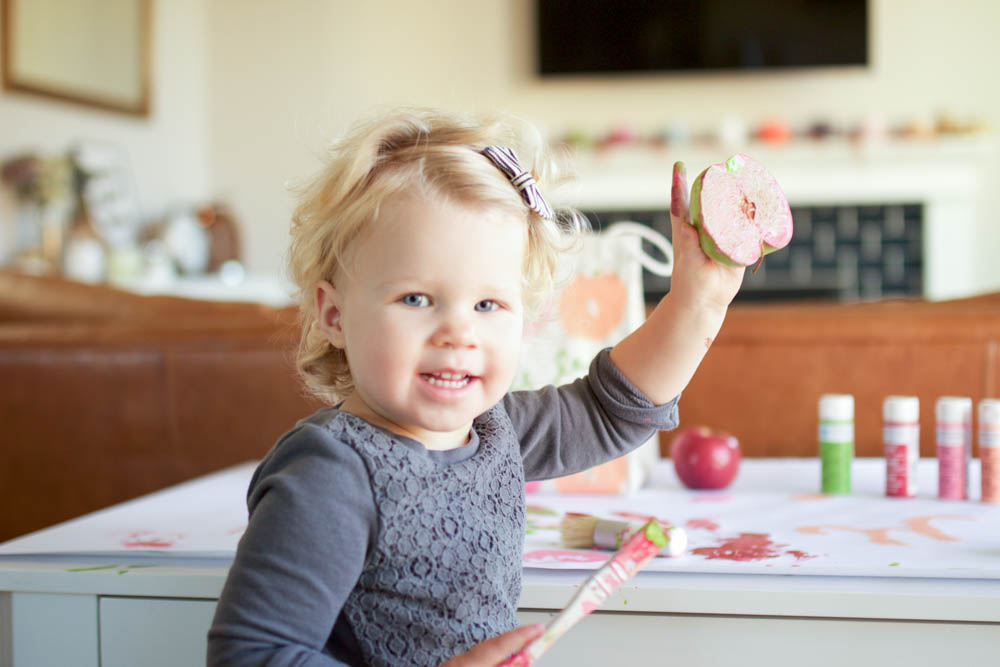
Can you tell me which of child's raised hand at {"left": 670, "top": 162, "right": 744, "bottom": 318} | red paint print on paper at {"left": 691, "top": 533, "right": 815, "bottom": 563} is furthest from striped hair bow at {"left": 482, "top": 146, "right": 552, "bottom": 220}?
red paint print on paper at {"left": 691, "top": 533, "right": 815, "bottom": 563}

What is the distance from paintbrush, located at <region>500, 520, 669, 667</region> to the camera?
62cm

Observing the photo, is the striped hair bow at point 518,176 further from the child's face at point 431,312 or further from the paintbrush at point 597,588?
the paintbrush at point 597,588

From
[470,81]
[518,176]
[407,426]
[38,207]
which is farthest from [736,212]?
[470,81]

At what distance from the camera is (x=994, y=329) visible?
140 cm

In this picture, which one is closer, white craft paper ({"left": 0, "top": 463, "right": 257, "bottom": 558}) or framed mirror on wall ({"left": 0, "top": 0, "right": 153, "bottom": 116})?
white craft paper ({"left": 0, "top": 463, "right": 257, "bottom": 558})

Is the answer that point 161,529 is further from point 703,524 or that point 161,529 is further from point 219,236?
point 219,236

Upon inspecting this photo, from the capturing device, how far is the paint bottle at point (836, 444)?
117 centimetres

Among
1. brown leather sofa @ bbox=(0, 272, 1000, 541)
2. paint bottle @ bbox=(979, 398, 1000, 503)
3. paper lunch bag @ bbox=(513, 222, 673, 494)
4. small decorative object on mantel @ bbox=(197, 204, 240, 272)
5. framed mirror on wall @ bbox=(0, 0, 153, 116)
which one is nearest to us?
paint bottle @ bbox=(979, 398, 1000, 503)

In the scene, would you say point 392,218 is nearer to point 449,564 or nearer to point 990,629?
point 449,564

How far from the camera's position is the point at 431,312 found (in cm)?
69

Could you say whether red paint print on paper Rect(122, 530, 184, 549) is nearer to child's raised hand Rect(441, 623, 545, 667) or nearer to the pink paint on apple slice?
child's raised hand Rect(441, 623, 545, 667)

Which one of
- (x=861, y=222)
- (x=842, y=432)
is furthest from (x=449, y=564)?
(x=861, y=222)

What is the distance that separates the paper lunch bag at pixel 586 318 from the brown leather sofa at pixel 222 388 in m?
0.25

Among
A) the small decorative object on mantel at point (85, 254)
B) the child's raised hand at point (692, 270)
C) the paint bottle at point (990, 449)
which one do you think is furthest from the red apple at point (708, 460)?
the small decorative object on mantel at point (85, 254)
